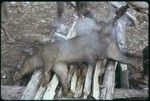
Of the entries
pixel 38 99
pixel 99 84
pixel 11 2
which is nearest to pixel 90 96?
pixel 99 84

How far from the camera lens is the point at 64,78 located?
4.86 meters

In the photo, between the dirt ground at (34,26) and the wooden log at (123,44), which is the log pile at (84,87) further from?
the dirt ground at (34,26)

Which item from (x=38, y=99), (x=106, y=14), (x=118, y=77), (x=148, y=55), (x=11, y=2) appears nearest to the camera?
(x=38, y=99)

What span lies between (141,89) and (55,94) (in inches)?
53.9

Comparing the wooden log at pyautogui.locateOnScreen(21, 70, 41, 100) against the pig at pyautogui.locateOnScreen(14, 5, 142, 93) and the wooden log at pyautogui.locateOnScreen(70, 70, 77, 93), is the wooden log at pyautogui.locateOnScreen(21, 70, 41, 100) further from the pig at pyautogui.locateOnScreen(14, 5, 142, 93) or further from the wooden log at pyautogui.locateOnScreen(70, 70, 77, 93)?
the wooden log at pyautogui.locateOnScreen(70, 70, 77, 93)

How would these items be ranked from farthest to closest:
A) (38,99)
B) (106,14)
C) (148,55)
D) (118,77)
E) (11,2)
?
(11,2)
(106,14)
(118,77)
(148,55)
(38,99)

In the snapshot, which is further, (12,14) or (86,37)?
(12,14)

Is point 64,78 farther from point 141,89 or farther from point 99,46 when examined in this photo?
point 141,89

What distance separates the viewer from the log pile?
466 cm

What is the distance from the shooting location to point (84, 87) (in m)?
4.77

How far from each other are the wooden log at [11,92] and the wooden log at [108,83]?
4.03 feet

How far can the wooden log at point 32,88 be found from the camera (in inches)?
182

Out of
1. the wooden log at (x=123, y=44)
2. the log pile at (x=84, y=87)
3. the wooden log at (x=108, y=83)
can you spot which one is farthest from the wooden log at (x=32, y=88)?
the wooden log at (x=123, y=44)

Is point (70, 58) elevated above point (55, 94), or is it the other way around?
point (70, 58)
